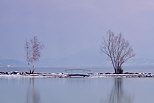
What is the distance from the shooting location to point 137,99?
91.3ft

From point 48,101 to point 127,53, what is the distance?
4904cm

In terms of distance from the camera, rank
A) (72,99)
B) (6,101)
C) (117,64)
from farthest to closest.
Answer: (117,64) < (72,99) < (6,101)

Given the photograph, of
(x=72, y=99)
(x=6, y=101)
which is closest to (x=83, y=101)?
(x=72, y=99)

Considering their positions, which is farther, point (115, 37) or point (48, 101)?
point (115, 37)

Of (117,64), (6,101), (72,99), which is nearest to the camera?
(6,101)

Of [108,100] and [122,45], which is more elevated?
[122,45]

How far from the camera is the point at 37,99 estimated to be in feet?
88.5

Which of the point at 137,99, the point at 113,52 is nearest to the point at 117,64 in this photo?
the point at 113,52

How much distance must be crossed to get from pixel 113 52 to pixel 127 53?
3.02 meters

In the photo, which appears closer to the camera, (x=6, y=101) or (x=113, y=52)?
(x=6, y=101)

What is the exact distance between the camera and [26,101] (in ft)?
84.0

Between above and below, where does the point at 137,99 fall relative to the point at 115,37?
below

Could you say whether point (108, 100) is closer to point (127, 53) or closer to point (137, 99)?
point (137, 99)

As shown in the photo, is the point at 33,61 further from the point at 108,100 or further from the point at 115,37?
the point at 108,100
